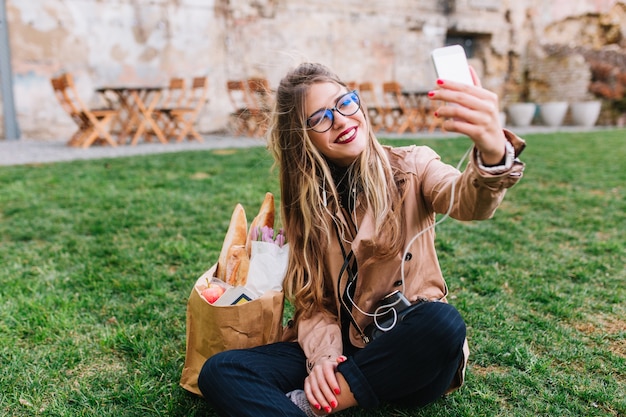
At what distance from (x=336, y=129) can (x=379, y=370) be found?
0.76m

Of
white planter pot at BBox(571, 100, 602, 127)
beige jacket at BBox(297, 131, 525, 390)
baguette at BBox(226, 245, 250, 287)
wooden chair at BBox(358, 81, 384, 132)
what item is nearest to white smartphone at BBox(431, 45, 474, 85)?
beige jacket at BBox(297, 131, 525, 390)

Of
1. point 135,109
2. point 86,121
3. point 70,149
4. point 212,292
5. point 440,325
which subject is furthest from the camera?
point 135,109

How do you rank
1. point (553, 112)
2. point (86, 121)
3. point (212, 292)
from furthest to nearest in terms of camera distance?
point (553, 112), point (86, 121), point (212, 292)

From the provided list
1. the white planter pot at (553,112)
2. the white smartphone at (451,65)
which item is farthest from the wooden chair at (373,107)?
the white smartphone at (451,65)

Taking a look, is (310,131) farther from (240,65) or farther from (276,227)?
(240,65)

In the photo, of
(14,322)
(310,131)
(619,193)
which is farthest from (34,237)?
(619,193)

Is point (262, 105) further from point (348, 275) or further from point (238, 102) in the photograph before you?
point (238, 102)

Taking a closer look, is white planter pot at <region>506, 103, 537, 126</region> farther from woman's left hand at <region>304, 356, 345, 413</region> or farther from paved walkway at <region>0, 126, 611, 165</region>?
woman's left hand at <region>304, 356, 345, 413</region>

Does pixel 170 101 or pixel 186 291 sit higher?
pixel 170 101

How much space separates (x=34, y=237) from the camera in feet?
12.5

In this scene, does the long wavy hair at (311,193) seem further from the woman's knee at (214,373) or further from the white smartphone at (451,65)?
the white smartphone at (451,65)

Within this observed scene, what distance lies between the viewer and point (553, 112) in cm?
1329

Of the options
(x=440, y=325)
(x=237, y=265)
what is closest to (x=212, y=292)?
(x=237, y=265)

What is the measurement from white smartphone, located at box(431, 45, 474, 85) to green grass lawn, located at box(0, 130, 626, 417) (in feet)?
3.73
